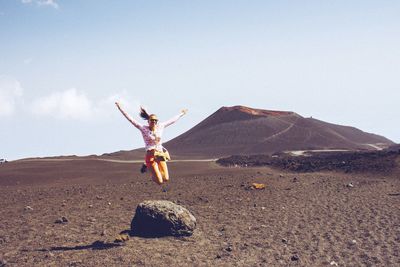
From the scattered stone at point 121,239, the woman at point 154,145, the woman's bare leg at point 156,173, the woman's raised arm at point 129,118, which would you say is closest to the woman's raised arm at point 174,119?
the woman at point 154,145

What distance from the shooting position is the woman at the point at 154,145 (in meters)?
9.84

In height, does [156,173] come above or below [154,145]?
below

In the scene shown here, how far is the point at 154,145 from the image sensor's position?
10109mm

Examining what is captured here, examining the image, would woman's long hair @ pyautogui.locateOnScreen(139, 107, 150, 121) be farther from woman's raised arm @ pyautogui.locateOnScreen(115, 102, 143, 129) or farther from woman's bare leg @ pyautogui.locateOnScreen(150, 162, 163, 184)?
woman's bare leg @ pyautogui.locateOnScreen(150, 162, 163, 184)

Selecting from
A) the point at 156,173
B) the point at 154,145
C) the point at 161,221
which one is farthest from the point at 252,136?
the point at 156,173

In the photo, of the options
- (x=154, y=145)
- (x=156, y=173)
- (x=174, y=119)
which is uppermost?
(x=174, y=119)

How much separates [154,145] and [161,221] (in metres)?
2.42

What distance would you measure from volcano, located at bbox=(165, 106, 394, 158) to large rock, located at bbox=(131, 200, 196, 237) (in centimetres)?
4681

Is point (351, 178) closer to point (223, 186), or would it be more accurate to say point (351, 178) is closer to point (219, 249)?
point (223, 186)

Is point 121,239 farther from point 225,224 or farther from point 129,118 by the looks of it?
point 225,224

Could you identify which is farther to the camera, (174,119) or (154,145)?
(174,119)

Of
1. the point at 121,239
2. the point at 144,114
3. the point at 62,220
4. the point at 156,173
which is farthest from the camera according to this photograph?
the point at 62,220

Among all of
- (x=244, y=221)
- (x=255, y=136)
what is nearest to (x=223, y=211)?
(x=244, y=221)

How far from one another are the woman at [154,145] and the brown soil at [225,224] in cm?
188
